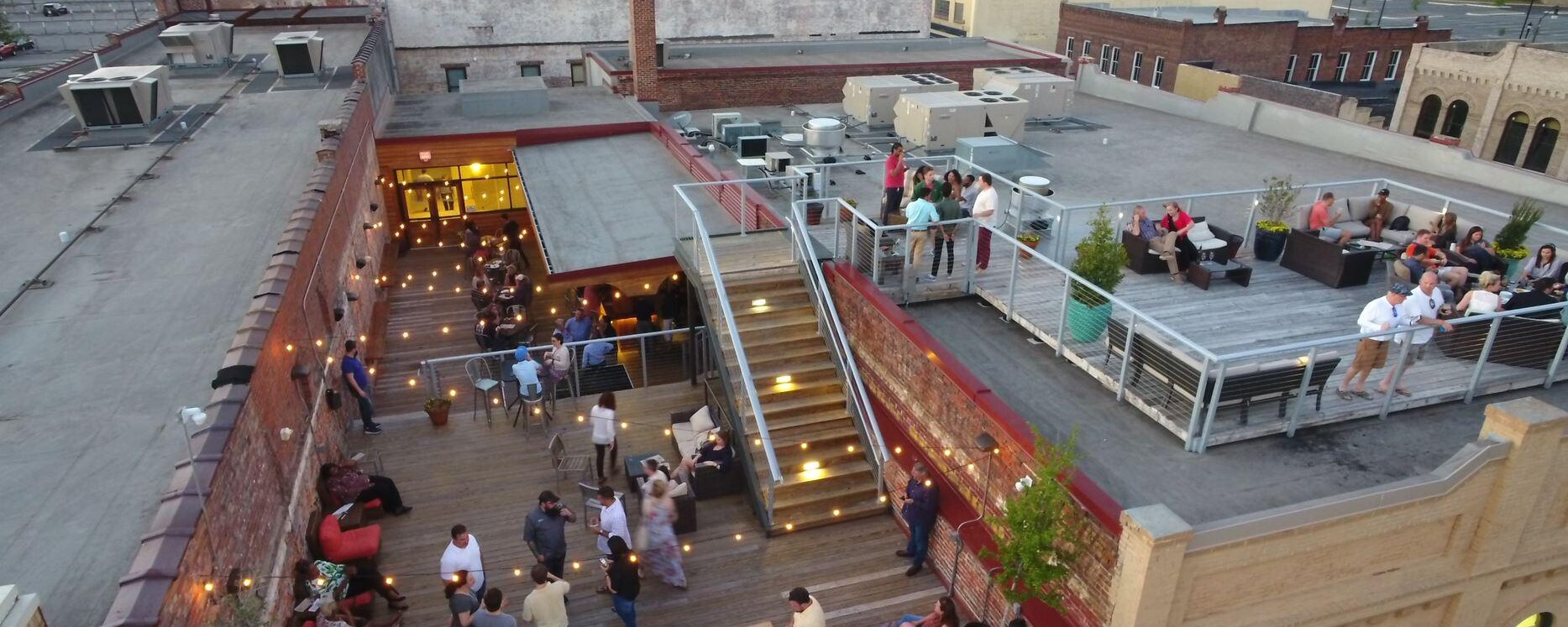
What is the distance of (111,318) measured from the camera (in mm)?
10328

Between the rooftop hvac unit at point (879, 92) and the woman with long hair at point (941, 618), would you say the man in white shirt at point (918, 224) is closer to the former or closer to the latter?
the woman with long hair at point (941, 618)

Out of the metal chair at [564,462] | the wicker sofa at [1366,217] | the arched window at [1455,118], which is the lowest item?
the metal chair at [564,462]

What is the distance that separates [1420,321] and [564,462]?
1006 centimetres

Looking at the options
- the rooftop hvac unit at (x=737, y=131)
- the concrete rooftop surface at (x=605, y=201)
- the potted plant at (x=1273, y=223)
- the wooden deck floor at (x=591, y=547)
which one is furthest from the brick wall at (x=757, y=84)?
the potted plant at (x=1273, y=223)

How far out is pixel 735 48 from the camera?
28328 millimetres

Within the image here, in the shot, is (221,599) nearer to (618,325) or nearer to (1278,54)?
(618,325)

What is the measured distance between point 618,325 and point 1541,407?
45.9ft

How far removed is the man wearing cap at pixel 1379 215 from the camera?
12.8 meters

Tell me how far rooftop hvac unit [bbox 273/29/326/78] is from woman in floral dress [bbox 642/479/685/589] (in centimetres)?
1986

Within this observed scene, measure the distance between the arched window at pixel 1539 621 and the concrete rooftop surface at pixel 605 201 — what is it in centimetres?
1161

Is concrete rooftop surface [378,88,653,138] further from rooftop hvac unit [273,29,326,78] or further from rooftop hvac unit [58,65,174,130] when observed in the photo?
rooftop hvac unit [58,65,174,130]

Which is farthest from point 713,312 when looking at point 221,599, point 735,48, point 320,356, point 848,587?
point 735,48

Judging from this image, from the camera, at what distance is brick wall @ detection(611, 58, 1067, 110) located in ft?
82.4

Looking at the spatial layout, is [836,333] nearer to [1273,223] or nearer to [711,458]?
[711,458]
